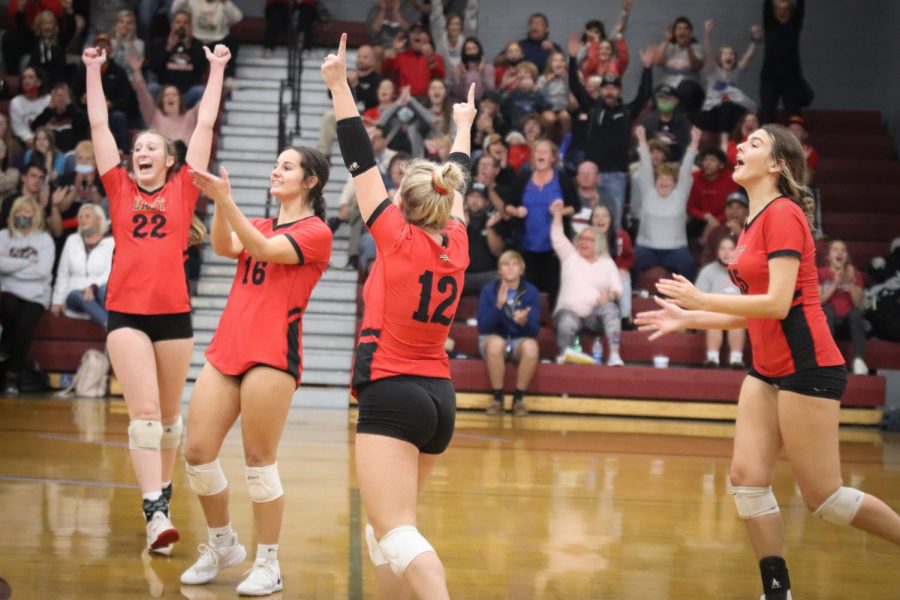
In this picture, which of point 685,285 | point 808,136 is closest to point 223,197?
point 685,285

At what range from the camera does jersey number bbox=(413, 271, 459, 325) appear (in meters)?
3.73

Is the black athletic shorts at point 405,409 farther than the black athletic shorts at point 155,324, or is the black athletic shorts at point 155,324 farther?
the black athletic shorts at point 155,324

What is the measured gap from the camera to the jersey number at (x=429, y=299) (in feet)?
12.3

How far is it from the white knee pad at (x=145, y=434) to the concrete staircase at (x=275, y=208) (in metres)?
5.07

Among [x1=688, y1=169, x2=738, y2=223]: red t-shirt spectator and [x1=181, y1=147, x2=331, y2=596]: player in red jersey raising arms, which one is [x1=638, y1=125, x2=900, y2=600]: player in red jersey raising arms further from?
[x1=688, y1=169, x2=738, y2=223]: red t-shirt spectator

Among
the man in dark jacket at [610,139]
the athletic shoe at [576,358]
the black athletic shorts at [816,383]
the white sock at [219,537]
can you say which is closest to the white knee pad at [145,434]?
the white sock at [219,537]

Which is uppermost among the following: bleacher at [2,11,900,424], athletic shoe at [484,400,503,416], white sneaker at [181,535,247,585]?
white sneaker at [181,535,247,585]

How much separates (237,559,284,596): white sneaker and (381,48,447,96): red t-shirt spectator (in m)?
9.07

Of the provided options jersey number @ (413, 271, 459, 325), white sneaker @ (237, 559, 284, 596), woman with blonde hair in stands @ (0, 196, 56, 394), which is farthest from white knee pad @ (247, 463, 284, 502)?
woman with blonde hair in stands @ (0, 196, 56, 394)

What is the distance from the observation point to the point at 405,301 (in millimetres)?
3729

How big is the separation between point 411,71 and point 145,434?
8.62 metres

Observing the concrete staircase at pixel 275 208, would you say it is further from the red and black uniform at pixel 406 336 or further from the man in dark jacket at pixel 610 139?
the red and black uniform at pixel 406 336

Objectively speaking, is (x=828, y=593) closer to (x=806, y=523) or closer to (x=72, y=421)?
(x=806, y=523)

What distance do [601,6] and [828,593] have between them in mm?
11781
